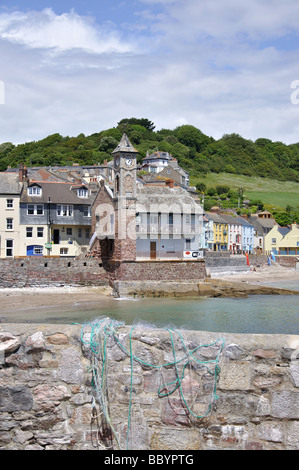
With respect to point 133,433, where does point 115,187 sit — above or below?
above

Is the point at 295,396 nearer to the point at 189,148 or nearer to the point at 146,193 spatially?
the point at 146,193

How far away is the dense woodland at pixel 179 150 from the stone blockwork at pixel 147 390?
106m

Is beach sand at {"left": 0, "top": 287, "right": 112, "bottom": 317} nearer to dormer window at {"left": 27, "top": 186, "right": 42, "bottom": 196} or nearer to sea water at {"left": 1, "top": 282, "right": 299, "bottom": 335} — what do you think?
sea water at {"left": 1, "top": 282, "right": 299, "bottom": 335}

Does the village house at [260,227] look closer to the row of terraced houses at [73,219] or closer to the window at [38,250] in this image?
the row of terraced houses at [73,219]

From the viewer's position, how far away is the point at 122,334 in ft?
15.1

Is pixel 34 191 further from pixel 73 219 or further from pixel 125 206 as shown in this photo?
pixel 125 206

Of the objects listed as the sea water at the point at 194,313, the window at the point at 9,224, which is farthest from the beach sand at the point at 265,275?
the window at the point at 9,224

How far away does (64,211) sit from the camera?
49.0 meters

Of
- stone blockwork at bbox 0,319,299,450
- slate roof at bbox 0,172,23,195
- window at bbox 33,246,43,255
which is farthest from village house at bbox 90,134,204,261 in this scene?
stone blockwork at bbox 0,319,299,450

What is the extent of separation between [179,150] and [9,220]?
11492cm

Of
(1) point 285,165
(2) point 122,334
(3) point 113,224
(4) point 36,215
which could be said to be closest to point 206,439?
(2) point 122,334

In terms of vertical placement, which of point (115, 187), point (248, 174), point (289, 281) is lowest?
point (289, 281)

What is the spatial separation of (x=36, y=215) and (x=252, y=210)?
64909 mm

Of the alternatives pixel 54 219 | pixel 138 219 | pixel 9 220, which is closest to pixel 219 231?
pixel 138 219
